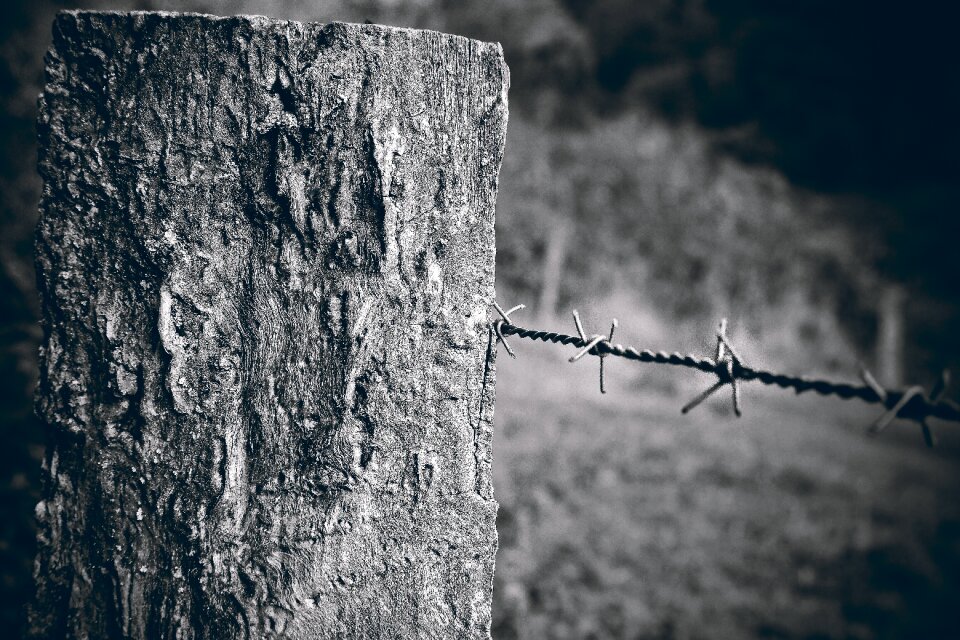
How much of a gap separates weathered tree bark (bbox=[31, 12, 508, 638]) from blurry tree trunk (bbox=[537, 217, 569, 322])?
35.6 feet

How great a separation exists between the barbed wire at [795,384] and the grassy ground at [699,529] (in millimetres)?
2411

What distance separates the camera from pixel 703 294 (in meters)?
15.1

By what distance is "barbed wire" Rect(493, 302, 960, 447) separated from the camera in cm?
75

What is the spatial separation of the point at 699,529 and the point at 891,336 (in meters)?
14.4

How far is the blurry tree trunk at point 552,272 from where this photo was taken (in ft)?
39.4

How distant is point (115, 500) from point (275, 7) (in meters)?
7.79

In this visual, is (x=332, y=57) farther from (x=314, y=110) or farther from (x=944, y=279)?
(x=944, y=279)

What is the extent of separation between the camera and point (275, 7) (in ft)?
23.6

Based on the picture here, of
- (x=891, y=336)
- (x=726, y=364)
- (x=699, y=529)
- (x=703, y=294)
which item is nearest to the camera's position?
(x=726, y=364)

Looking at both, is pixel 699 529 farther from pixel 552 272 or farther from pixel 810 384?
pixel 552 272

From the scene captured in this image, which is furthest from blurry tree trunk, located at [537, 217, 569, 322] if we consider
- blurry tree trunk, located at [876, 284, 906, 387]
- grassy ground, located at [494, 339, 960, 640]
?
blurry tree trunk, located at [876, 284, 906, 387]

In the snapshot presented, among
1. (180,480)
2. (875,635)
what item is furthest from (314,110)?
(875,635)

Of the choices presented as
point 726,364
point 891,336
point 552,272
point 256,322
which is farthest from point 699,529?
point 891,336

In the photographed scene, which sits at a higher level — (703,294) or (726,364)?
(703,294)
